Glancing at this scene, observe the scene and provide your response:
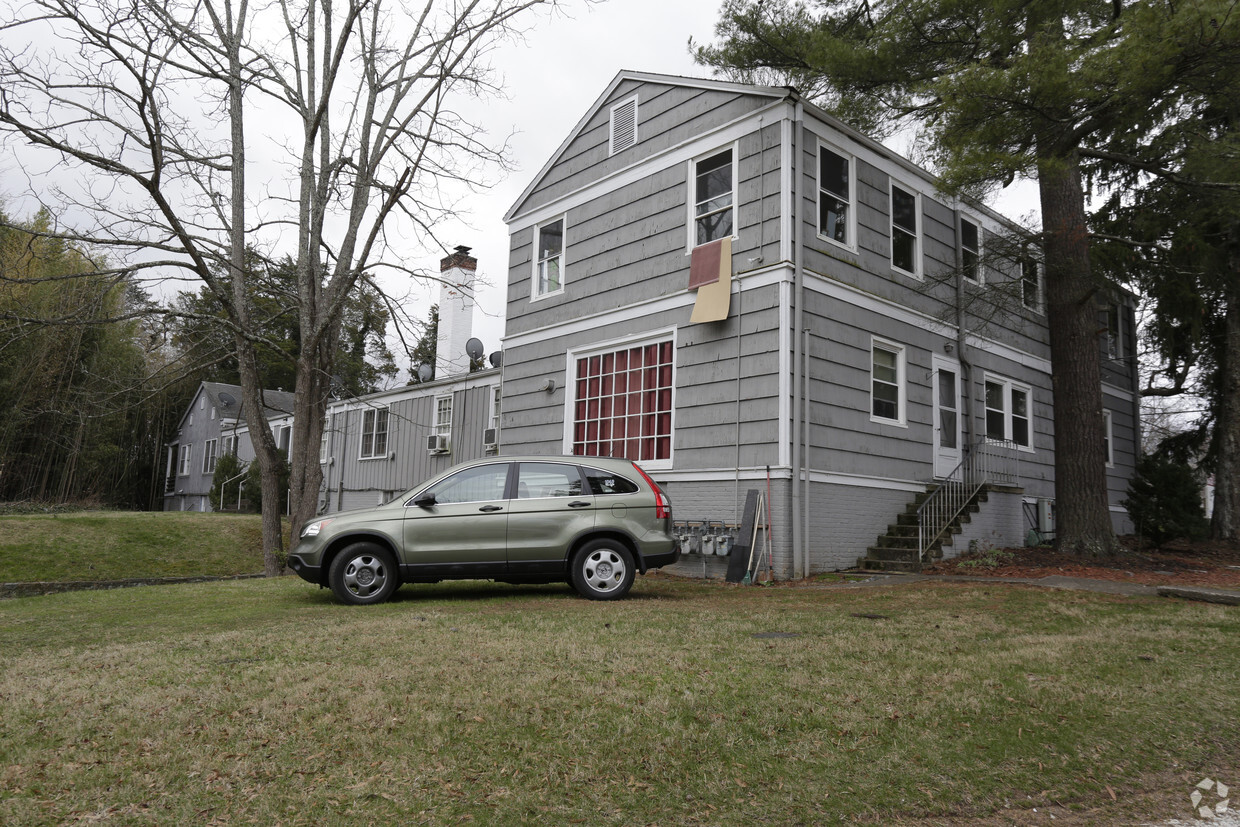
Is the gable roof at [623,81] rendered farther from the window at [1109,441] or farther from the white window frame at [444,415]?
the window at [1109,441]

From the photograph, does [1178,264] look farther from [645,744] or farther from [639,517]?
[645,744]

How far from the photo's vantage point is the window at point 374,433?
23422 millimetres

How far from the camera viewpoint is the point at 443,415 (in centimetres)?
2125

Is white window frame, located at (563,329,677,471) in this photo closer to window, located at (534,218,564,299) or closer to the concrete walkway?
window, located at (534,218,564,299)

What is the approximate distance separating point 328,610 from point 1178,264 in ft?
57.1

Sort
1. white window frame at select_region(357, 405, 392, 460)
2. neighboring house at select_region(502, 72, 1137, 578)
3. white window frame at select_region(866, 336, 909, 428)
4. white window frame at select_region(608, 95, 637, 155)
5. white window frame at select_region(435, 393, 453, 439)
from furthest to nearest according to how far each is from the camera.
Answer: white window frame at select_region(357, 405, 392, 460) → white window frame at select_region(435, 393, 453, 439) → white window frame at select_region(608, 95, 637, 155) → white window frame at select_region(866, 336, 909, 428) → neighboring house at select_region(502, 72, 1137, 578)

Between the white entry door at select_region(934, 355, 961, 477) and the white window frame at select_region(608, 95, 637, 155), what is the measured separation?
655 centimetres

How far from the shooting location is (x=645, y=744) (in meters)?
Result: 4.03

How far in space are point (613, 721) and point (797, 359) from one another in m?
8.19

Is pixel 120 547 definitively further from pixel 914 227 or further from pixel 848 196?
pixel 914 227

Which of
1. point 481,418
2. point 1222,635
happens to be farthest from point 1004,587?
point 481,418

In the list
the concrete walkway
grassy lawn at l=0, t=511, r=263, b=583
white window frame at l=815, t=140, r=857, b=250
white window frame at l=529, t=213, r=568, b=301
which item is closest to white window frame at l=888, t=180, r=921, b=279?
white window frame at l=815, t=140, r=857, b=250

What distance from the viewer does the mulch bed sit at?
11.1 meters

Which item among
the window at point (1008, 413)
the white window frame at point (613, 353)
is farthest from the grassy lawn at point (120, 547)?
the window at point (1008, 413)
